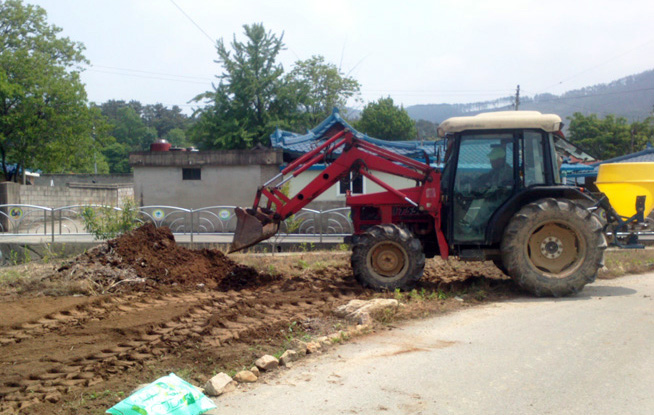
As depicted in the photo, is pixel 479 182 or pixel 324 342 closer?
pixel 324 342

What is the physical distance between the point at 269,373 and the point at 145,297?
151 inches

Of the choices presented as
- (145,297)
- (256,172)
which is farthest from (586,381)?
(256,172)

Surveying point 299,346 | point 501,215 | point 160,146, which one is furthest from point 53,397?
point 160,146

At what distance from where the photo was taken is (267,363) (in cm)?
534

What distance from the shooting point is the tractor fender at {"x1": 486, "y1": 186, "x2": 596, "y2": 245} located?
8.55m

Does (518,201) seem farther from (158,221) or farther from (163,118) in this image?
(163,118)

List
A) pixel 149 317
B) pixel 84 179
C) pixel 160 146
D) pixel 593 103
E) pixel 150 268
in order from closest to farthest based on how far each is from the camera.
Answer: pixel 149 317 < pixel 150 268 < pixel 160 146 < pixel 84 179 < pixel 593 103

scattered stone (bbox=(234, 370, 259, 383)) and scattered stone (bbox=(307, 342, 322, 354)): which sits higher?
scattered stone (bbox=(307, 342, 322, 354))

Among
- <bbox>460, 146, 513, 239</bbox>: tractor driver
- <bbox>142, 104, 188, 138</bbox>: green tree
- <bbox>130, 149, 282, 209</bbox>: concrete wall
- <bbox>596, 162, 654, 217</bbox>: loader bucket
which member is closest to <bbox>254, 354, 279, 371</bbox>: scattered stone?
<bbox>460, 146, 513, 239</bbox>: tractor driver

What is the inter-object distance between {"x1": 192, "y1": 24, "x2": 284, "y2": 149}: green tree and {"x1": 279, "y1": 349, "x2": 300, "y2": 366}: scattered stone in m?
28.5

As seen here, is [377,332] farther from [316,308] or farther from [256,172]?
[256,172]

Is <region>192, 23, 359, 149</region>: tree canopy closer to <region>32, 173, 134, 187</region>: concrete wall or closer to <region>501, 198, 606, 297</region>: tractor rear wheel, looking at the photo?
<region>32, 173, 134, 187</region>: concrete wall

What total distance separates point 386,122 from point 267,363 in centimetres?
4983

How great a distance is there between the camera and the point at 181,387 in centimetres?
454
